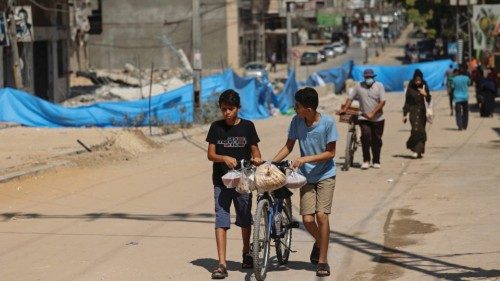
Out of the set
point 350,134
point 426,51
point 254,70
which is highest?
point 350,134

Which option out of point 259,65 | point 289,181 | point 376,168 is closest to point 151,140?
point 376,168

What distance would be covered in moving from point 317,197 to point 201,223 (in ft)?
12.3

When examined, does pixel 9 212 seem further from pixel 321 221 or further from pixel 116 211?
pixel 321 221

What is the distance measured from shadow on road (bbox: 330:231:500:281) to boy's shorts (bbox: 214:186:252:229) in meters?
1.46

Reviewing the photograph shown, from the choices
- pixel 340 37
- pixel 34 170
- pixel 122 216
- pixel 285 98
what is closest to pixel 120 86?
pixel 285 98

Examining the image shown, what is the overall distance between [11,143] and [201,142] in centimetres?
452

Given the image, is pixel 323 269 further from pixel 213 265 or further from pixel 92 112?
pixel 92 112

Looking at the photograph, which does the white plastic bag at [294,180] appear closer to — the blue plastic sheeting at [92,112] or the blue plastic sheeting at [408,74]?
the blue plastic sheeting at [92,112]

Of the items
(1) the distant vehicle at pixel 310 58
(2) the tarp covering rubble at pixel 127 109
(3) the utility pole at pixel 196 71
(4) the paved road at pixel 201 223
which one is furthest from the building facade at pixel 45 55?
(1) the distant vehicle at pixel 310 58

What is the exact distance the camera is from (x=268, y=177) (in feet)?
28.8

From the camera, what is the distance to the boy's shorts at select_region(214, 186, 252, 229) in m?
9.23

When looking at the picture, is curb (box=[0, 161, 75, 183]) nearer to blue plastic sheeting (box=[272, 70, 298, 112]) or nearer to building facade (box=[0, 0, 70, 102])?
building facade (box=[0, 0, 70, 102])

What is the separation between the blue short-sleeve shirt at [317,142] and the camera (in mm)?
9258

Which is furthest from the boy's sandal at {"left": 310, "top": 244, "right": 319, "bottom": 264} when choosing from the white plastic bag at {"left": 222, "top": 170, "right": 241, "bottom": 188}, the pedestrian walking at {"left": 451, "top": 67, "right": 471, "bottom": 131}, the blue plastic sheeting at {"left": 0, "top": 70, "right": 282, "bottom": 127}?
the blue plastic sheeting at {"left": 0, "top": 70, "right": 282, "bottom": 127}
